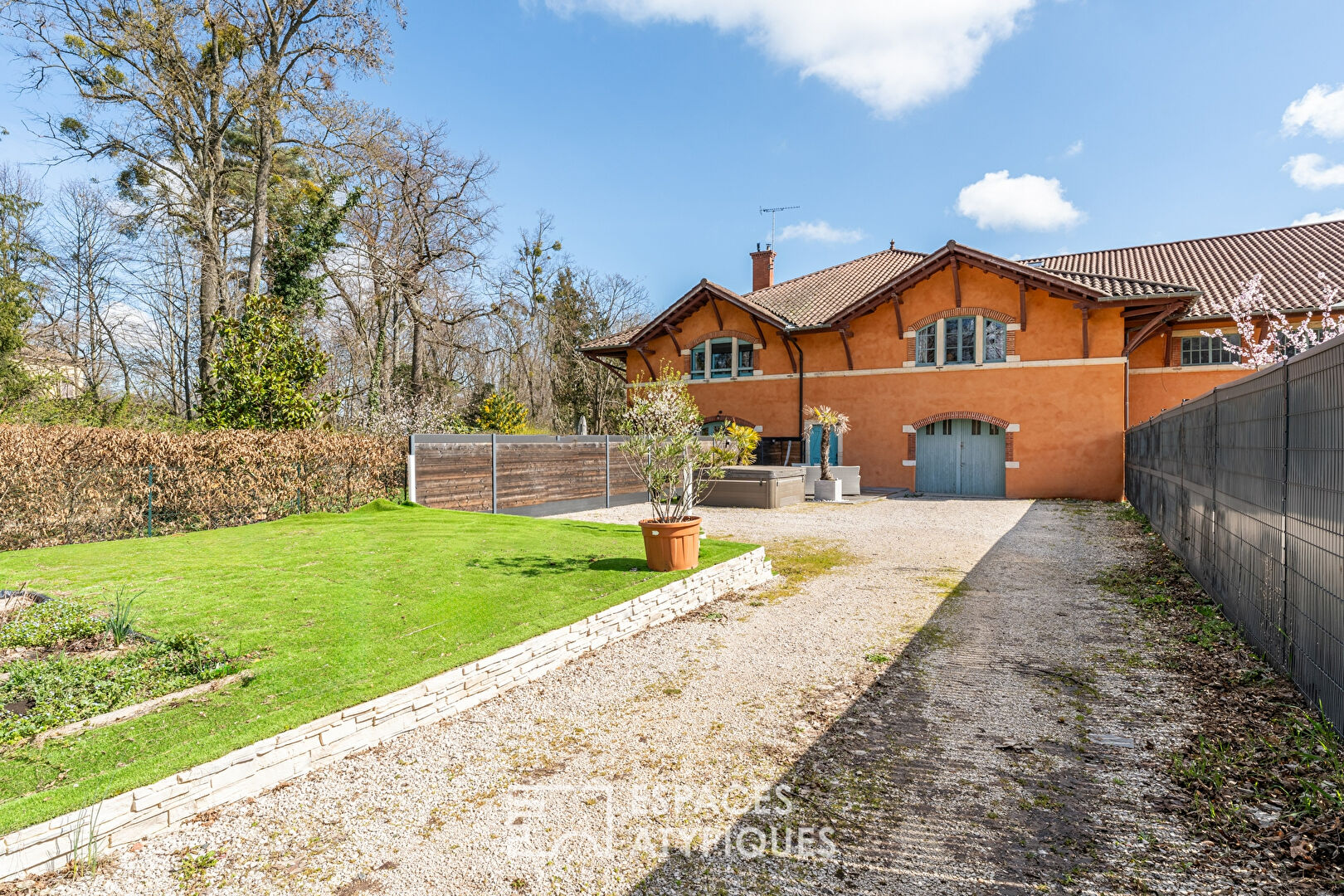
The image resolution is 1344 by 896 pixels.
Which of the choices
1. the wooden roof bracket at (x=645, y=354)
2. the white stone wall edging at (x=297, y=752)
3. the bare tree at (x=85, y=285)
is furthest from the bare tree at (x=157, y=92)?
the white stone wall edging at (x=297, y=752)

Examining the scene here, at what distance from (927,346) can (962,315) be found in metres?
1.24

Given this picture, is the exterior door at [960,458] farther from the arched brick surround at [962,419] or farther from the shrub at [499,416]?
the shrub at [499,416]

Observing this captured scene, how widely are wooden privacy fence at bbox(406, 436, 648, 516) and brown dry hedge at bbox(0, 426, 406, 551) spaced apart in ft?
2.46

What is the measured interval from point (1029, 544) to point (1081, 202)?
1050cm

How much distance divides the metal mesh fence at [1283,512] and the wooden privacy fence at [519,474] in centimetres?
888

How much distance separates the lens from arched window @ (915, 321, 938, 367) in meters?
18.6

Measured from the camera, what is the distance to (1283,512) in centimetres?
380

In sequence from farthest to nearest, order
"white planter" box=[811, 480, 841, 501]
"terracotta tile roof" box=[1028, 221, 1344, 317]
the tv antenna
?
1. the tv antenna
2. "terracotta tile roof" box=[1028, 221, 1344, 317]
3. "white planter" box=[811, 480, 841, 501]

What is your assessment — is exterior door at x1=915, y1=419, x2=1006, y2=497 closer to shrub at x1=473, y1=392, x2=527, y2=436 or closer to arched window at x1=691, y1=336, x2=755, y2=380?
arched window at x1=691, y1=336, x2=755, y2=380

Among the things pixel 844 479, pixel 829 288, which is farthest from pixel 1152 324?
pixel 829 288

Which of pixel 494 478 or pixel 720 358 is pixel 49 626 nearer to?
pixel 494 478

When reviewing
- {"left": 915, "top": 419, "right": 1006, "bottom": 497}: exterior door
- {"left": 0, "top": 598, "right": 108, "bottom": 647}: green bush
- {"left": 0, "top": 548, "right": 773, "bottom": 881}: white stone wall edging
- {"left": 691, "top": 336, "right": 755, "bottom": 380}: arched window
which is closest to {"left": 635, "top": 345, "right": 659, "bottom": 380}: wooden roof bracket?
{"left": 691, "top": 336, "right": 755, "bottom": 380}: arched window

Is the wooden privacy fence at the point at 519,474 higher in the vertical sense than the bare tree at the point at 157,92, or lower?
lower

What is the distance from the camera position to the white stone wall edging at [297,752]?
2.43 m
